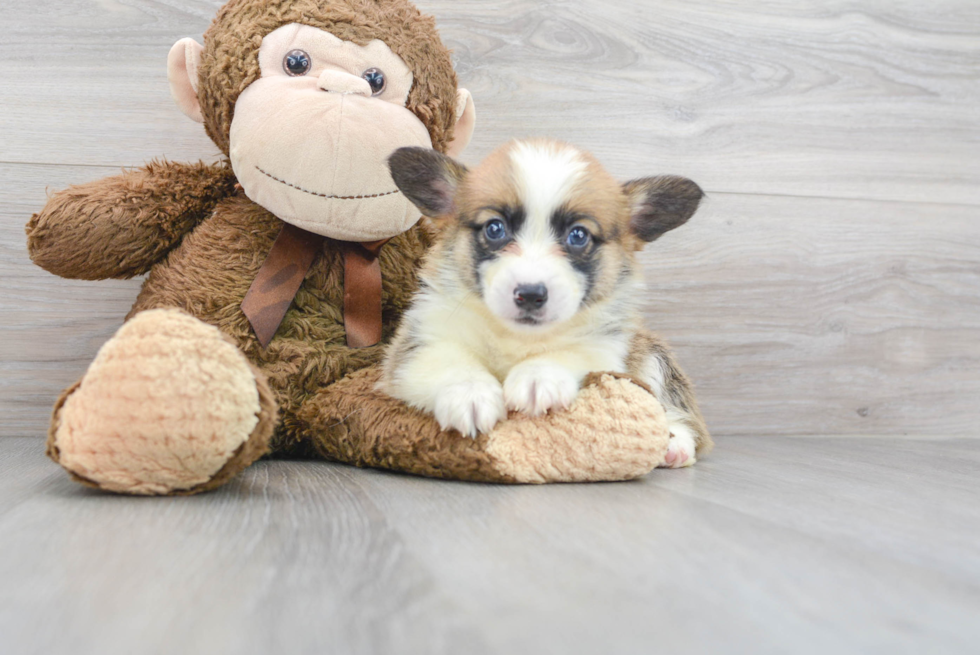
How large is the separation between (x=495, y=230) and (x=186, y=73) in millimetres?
744

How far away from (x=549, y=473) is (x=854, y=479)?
63cm

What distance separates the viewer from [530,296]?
1.25 metres

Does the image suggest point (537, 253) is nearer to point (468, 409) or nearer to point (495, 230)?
point (495, 230)

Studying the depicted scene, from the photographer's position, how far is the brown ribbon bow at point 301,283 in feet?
5.08

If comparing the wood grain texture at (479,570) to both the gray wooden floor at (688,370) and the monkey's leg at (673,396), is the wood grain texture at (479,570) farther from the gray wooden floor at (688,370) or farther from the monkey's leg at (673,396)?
the monkey's leg at (673,396)

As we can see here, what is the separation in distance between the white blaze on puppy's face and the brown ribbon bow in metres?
0.34

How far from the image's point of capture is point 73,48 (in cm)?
184

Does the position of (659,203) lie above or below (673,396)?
above

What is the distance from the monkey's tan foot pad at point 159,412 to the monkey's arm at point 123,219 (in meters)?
0.50

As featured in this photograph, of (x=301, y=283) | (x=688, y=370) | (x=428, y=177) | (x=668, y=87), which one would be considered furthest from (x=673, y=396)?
(x=668, y=87)

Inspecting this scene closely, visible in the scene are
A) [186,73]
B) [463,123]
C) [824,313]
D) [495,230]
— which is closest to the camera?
[495,230]

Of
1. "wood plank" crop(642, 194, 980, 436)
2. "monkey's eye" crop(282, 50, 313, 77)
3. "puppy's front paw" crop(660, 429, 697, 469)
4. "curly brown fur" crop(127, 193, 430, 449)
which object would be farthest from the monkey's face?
"wood plank" crop(642, 194, 980, 436)

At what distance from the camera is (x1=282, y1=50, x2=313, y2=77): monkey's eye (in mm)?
1483

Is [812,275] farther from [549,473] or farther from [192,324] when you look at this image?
[192,324]
